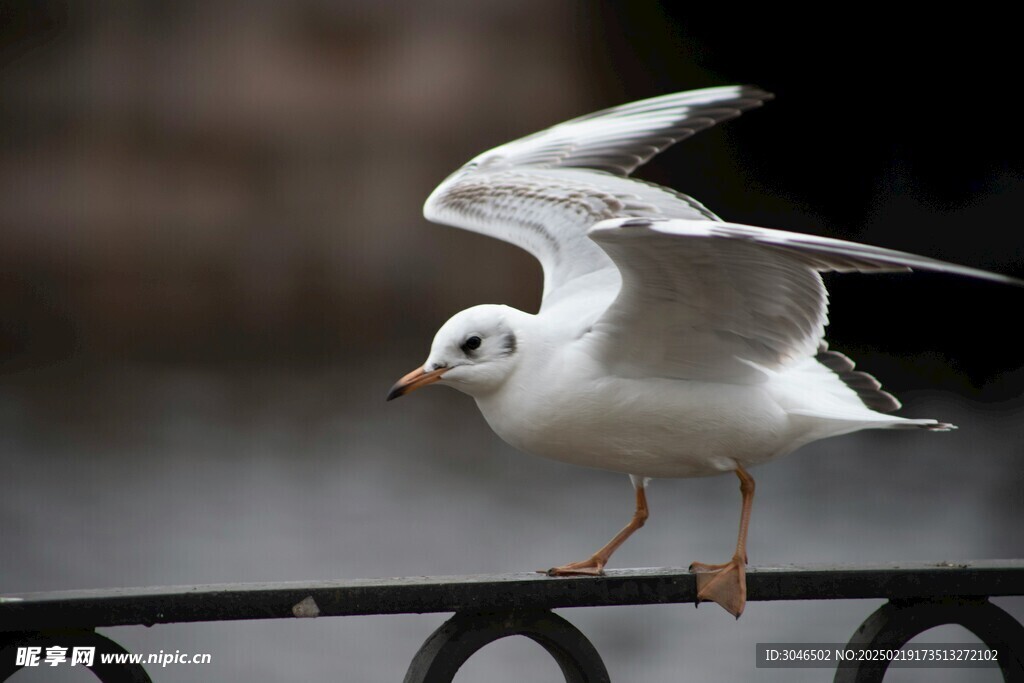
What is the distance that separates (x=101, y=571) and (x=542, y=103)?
2705 millimetres

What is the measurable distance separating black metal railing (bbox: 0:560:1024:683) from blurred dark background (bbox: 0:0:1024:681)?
2642mm

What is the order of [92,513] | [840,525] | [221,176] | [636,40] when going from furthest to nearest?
1. [221,176]
2. [636,40]
3. [92,513]
4. [840,525]

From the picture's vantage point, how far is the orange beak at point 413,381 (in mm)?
1566

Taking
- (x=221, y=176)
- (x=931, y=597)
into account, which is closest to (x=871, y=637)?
(x=931, y=597)

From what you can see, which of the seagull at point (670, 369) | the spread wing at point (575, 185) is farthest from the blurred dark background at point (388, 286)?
the seagull at point (670, 369)

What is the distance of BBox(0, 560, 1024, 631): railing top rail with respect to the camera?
1.08 metres

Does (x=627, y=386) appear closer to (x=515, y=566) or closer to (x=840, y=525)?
(x=515, y=566)

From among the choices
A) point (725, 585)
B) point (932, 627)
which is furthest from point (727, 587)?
point (932, 627)

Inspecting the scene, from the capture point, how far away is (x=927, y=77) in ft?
17.0

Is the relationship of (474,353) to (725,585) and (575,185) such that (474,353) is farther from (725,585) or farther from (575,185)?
(575,185)

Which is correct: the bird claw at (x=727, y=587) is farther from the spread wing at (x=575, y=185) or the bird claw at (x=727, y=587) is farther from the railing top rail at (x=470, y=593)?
the spread wing at (x=575, y=185)

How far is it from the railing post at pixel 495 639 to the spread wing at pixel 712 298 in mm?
428

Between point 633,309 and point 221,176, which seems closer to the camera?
point 633,309

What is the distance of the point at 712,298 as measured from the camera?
1.55m
